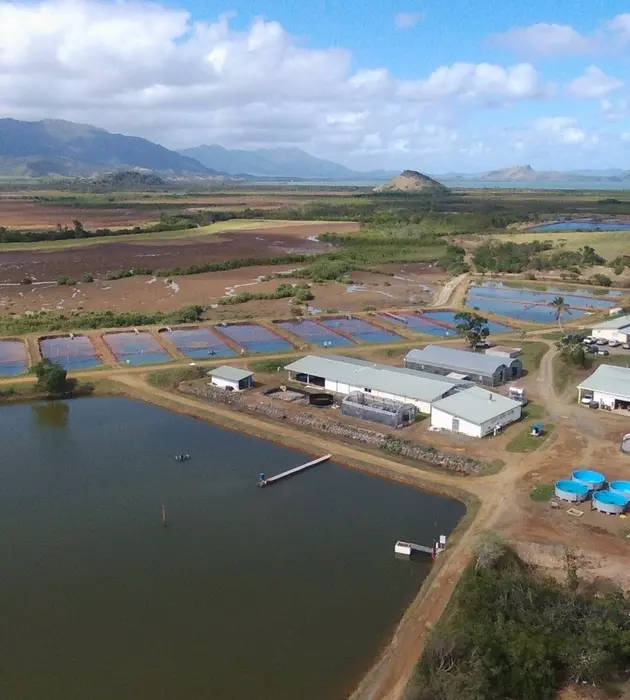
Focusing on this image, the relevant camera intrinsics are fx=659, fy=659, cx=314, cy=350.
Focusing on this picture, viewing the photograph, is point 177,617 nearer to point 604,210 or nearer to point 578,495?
point 578,495

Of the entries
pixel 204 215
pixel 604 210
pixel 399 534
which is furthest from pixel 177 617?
pixel 604 210

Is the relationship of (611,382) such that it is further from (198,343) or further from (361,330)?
(198,343)

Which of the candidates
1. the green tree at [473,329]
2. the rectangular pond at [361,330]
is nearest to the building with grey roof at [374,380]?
the green tree at [473,329]

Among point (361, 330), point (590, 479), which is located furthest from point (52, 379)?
point (590, 479)

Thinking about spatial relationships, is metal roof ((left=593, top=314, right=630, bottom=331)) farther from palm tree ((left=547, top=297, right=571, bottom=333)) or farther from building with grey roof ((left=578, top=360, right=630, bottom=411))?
building with grey roof ((left=578, top=360, right=630, bottom=411))

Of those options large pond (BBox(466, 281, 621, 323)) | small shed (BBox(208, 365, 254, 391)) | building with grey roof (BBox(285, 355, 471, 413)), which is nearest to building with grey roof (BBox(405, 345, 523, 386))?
building with grey roof (BBox(285, 355, 471, 413))

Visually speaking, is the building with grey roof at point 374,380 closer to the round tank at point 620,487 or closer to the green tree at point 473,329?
the green tree at point 473,329

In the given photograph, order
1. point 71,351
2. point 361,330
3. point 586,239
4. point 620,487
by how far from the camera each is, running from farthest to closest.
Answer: point 586,239, point 361,330, point 71,351, point 620,487
